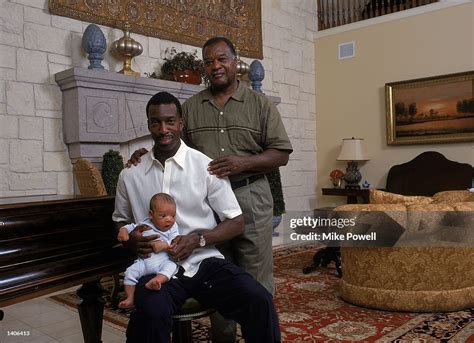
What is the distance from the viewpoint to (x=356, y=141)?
632cm

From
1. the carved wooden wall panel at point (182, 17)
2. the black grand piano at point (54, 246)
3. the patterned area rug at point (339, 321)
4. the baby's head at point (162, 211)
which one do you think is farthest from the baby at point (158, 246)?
the carved wooden wall panel at point (182, 17)

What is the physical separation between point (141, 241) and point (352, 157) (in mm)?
5097

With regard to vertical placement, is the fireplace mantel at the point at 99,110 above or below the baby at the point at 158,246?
above

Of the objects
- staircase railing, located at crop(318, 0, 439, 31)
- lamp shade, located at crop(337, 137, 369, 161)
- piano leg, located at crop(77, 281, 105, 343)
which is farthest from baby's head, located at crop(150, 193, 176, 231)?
staircase railing, located at crop(318, 0, 439, 31)

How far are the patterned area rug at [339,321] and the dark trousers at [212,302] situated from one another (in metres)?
1.21

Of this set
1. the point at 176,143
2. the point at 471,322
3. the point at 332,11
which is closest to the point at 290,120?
the point at 332,11

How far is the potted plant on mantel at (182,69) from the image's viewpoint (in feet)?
15.8

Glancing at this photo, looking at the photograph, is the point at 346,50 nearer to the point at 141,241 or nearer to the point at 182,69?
the point at 182,69

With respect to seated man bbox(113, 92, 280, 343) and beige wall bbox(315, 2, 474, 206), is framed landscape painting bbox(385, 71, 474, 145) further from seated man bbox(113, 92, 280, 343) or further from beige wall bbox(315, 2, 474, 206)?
seated man bbox(113, 92, 280, 343)

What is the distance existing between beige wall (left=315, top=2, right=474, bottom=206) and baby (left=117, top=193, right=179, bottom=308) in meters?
5.24

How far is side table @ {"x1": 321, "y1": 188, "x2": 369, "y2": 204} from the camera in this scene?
6.06 meters

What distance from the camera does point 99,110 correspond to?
4.05 m

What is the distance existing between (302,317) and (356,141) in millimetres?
3809

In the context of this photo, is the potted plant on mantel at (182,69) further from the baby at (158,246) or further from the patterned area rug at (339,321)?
the baby at (158,246)
